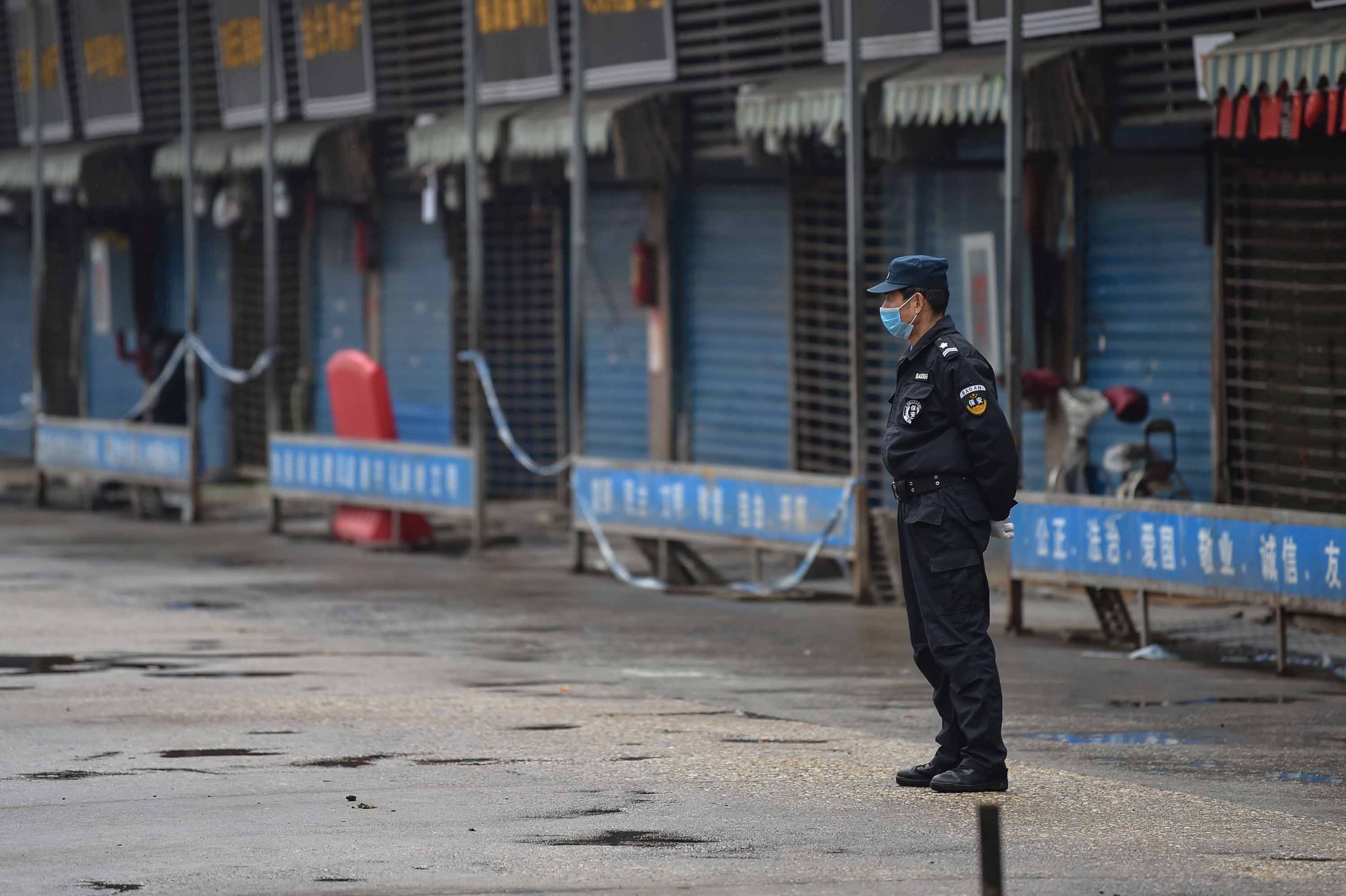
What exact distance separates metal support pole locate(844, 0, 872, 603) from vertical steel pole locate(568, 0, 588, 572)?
8.72 feet

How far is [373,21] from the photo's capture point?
24.8m

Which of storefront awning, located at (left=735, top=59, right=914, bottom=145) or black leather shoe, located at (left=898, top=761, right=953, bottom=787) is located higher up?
storefront awning, located at (left=735, top=59, right=914, bottom=145)

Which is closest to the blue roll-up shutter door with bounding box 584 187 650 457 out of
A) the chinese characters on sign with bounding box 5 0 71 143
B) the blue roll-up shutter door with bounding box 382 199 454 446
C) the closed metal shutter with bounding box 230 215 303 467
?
the blue roll-up shutter door with bounding box 382 199 454 446

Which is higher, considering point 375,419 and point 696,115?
point 696,115

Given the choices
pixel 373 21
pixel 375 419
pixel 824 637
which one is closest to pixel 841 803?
pixel 824 637

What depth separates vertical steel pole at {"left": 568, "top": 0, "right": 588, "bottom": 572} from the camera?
17719mm

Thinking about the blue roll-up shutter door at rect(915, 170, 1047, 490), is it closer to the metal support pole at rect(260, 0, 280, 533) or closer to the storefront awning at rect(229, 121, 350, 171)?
the metal support pole at rect(260, 0, 280, 533)

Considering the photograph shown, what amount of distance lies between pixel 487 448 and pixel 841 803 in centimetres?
1650

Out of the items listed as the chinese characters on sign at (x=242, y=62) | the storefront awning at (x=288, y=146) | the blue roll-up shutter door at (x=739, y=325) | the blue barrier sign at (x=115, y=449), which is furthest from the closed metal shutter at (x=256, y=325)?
the blue roll-up shutter door at (x=739, y=325)

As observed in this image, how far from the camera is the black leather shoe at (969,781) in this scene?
8.62 meters

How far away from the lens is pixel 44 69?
102ft

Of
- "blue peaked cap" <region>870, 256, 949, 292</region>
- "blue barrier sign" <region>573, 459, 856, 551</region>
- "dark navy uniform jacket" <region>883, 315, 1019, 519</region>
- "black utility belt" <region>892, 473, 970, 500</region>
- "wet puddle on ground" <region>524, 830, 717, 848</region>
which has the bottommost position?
"wet puddle on ground" <region>524, 830, 717, 848</region>

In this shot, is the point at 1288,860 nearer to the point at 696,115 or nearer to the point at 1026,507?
the point at 1026,507

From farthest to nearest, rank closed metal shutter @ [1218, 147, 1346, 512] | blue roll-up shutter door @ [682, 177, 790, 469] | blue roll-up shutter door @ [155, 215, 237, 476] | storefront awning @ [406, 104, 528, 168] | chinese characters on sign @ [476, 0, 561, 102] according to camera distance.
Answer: blue roll-up shutter door @ [155, 215, 237, 476], chinese characters on sign @ [476, 0, 561, 102], storefront awning @ [406, 104, 528, 168], blue roll-up shutter door @ [682, 177, 790, 469], closed metal shutter @ [1218, 147, 1346, 512]
